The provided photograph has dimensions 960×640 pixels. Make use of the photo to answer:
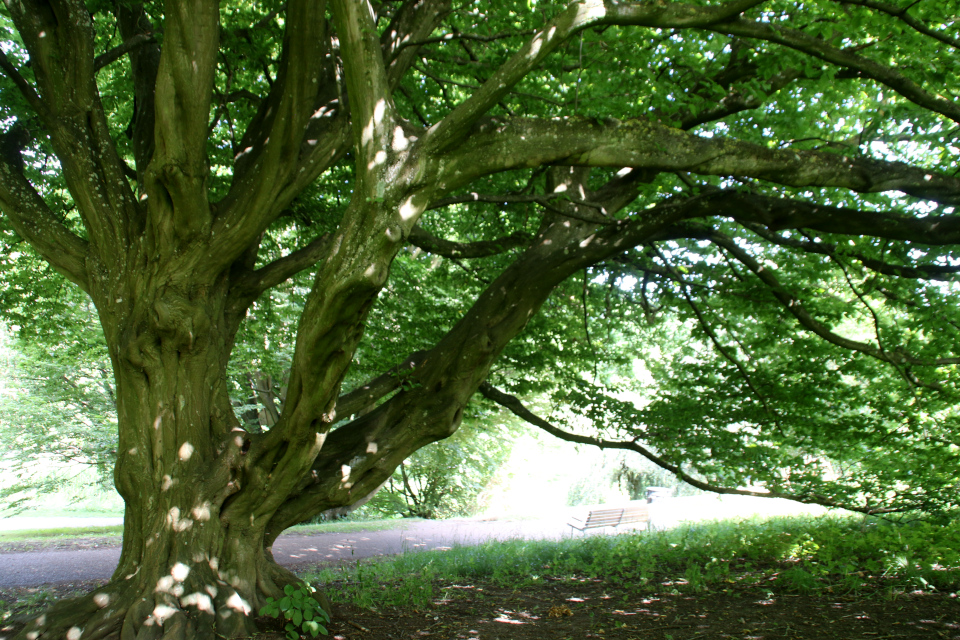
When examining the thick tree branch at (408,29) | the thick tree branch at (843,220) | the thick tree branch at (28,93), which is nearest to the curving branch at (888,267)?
the thick tree branch at (843,220)

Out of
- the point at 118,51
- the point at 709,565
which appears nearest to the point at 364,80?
the point at 118,51

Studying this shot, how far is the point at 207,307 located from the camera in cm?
473

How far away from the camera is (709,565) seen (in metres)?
6.17

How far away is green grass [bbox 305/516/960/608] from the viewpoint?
5.39 metres

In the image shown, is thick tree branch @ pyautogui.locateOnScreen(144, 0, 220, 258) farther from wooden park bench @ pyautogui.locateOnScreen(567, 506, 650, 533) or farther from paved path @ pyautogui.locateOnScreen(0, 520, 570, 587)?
wooden park bench @ pyautogui.locateOnScreen(567, 506, 650, 533)

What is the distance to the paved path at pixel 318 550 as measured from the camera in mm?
8430

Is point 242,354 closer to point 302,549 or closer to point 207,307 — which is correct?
point 302,549

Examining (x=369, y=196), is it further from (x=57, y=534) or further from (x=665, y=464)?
(x=57, y=534)

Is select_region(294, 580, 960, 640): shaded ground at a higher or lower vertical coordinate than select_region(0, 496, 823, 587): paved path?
lower

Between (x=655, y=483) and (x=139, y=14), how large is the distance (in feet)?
68.1

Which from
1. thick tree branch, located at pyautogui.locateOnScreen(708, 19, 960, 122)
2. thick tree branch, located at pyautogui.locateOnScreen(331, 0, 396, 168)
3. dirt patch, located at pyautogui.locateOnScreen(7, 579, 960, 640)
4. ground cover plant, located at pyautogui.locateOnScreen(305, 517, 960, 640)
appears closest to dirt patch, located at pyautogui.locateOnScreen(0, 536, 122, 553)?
dirt patch, located at pyautogui.locateOnScreen(7, 579, 960, 640)

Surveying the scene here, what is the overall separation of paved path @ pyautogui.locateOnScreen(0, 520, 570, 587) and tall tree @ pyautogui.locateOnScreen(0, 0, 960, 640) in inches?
197

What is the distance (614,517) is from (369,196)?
10.2 meters

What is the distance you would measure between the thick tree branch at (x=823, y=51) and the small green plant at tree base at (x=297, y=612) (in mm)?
4635
